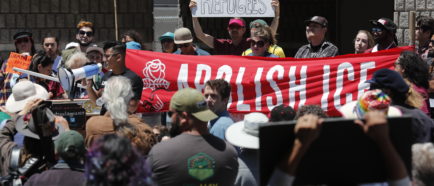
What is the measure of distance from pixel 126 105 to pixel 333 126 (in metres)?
2.37

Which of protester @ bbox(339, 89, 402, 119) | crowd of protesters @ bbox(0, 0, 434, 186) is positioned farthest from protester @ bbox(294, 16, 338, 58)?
protester @ bbox(339, 89, 402, 119)

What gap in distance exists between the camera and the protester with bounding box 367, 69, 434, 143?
5.23 m

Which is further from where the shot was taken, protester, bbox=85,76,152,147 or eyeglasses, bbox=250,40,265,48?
eyeglasses, bbox=250,40,265,48

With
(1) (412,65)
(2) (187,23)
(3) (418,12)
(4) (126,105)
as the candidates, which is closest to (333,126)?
(4) (126,105)

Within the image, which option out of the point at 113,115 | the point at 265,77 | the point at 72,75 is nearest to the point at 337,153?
the point at 113,115

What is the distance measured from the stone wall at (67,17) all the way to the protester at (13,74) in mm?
4104

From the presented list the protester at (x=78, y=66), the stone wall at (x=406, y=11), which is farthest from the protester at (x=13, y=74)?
the stone wall at (x=406, y=11)

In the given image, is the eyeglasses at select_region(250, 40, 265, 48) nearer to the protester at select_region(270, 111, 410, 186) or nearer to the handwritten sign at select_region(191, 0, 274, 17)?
the handwritten sign at select_region(191, 0, 274, 17)

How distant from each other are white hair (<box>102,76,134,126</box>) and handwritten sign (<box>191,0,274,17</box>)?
156 inches

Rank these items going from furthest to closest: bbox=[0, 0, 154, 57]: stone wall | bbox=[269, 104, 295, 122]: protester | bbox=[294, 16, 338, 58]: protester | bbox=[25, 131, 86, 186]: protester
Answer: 1. bbox=[0, 0, 154, 57]: stone wall
2. bbox=[294, 16, 338, 58]: protester
3. bbox=[269, 104, 295, 122]: protester
4. bbox=[25, 131, 86, 186]: protester

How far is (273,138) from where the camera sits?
3.54 meters

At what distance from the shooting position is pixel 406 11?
11.5 meters

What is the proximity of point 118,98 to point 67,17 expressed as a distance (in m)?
9.23

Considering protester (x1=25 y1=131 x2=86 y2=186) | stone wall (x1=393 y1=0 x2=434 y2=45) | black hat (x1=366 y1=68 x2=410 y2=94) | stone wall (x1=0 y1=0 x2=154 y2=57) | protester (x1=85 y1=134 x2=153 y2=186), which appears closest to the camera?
protester (x1=85 y1=134 x2=153 y2=186)
